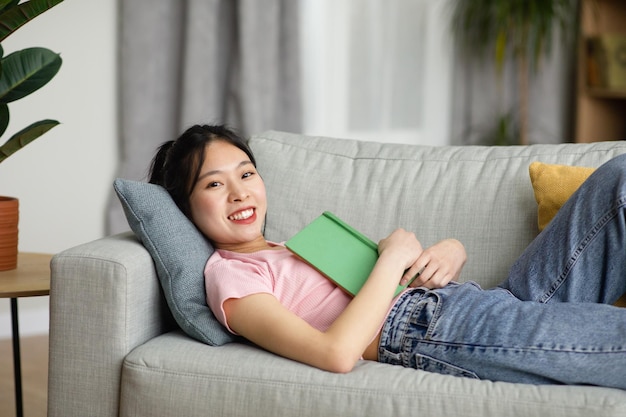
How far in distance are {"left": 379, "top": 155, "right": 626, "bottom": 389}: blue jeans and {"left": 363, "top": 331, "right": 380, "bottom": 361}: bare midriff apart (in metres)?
0.02

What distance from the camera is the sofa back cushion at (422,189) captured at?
204 cm

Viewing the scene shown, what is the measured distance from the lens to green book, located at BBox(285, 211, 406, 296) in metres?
1.74

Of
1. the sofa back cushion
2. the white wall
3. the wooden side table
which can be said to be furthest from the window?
the wooden side table

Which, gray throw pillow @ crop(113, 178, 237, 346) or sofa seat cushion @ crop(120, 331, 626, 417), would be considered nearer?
sofa seat cushion @ crop(120, 331, 626, 417)

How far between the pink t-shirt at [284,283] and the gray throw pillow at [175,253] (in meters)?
0.03

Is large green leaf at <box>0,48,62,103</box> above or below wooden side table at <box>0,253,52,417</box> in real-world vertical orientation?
above

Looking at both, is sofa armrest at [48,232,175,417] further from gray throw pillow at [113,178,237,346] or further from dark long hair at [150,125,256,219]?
dark long hair at [150,125,256,219]

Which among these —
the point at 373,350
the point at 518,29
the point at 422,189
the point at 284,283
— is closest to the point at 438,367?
the point at 373,350

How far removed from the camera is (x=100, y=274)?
1673 mm

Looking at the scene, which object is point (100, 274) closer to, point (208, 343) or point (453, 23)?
point (208, 343)

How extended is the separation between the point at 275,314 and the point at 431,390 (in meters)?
0.31

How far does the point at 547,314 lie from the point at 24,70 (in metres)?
1.34

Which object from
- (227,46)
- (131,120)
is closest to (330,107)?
(227,46)

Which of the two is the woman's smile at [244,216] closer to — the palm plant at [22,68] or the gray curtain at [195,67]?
the palm plant at [22,68]
